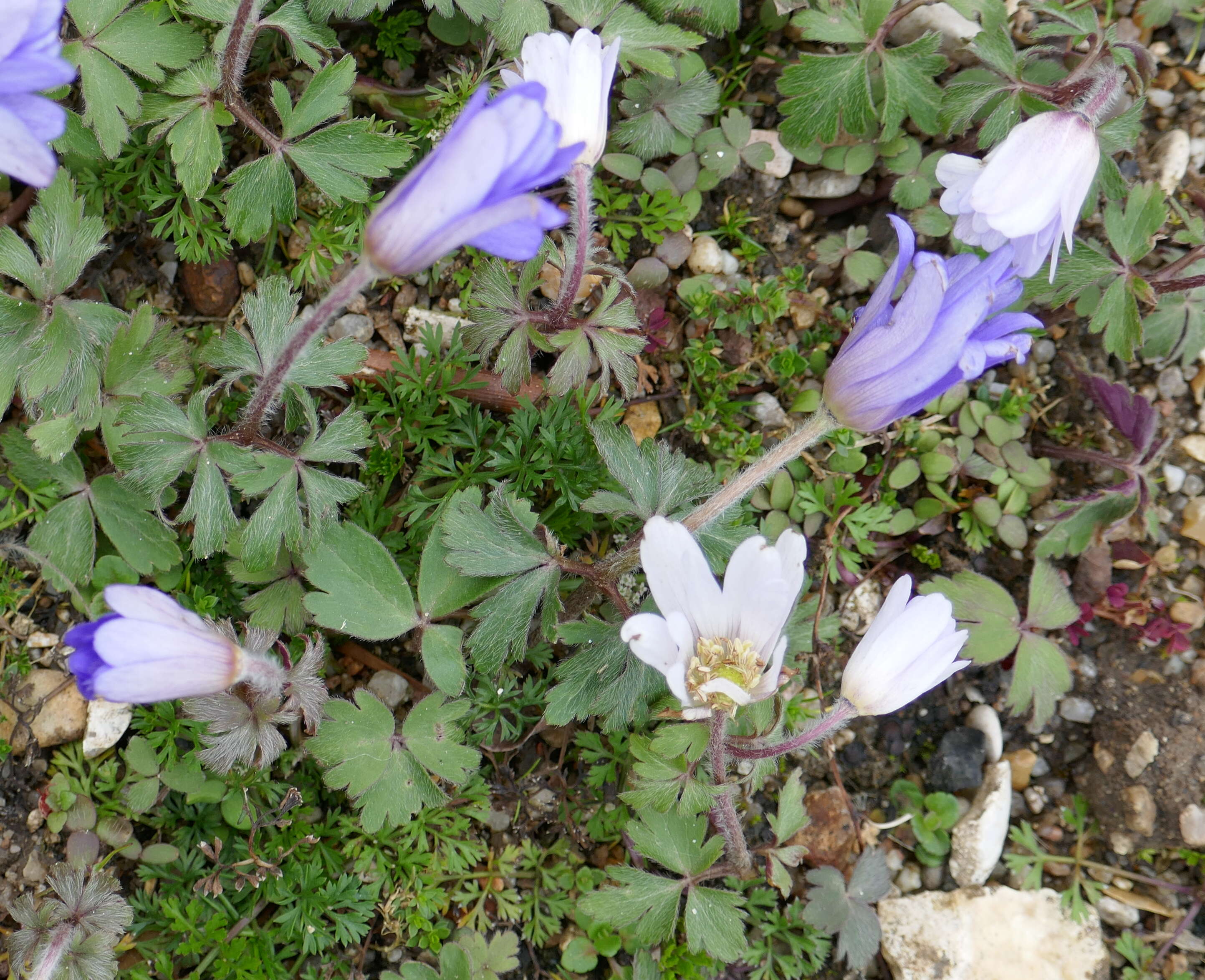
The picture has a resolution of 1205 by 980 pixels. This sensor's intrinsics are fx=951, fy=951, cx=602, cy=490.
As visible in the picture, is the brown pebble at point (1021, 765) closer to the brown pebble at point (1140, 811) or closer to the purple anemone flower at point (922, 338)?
the brown pebble at point (1140, 811)

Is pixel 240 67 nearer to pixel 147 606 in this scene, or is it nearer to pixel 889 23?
pixel 147 606

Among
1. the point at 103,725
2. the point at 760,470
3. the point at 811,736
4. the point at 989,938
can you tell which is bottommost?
the point at 989,938

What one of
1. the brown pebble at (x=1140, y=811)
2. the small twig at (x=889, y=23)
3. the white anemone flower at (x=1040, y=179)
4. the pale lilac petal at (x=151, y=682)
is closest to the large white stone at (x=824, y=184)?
the small twig at (x=889, y=23)

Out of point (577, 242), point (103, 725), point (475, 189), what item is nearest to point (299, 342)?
point (475, 189)

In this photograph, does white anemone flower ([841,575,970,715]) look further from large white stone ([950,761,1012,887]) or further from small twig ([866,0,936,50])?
small twig ([866,0,936,50])

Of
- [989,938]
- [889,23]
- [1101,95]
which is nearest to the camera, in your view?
[1101,95]

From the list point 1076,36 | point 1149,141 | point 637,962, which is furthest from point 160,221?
point 1149,141

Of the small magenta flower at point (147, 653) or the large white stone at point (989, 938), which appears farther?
the large white stone at point (989, 938)
